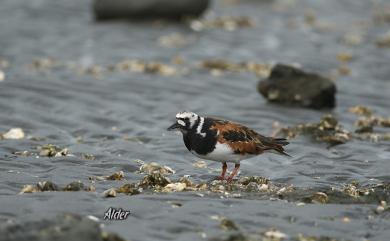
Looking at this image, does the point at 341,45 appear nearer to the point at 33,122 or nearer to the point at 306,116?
the point at 306,116

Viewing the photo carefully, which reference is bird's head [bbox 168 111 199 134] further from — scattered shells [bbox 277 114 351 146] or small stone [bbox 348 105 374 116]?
small stone [bbox 348 105 374 116]

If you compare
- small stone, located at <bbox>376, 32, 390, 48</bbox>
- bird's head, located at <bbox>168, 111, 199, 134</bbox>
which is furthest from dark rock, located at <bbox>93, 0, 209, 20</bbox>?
bird's head, located at <bbox>168, 111, 199, 134</bbox>

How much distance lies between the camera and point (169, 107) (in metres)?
15.2

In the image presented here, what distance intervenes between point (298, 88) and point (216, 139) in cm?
591

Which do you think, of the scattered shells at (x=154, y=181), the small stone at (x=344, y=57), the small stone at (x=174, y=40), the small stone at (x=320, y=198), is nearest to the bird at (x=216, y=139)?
the scattered shells at (x=154, y=181)

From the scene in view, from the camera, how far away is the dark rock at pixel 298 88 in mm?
15091

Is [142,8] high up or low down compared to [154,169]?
up

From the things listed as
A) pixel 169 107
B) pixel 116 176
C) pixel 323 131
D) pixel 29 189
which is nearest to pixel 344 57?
pixel 169 107

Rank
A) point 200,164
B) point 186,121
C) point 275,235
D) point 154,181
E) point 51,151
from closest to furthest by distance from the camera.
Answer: point 275,235
point 154,181
point 186,121
point 51,151
point 200,164

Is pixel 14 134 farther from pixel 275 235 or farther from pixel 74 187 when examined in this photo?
pixel 275 235

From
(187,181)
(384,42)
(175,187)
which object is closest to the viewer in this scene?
(175,187)

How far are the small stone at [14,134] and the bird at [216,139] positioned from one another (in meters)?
3.53

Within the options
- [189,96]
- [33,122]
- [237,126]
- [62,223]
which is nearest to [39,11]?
[189,96]

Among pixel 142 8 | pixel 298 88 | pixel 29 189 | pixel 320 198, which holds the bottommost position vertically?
pixel 29 189
